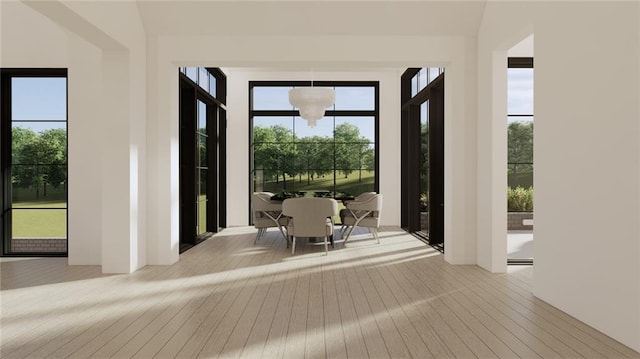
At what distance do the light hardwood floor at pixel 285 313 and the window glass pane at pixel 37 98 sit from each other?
→ 226cm

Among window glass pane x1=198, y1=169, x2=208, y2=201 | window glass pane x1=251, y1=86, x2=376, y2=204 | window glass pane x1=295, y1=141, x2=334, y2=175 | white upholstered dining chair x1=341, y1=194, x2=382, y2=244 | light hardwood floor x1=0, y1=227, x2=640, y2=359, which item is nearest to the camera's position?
light hardwood floor x1=0, y1=227, x2=640, y2=359

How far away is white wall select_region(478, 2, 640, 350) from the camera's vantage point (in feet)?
10.1

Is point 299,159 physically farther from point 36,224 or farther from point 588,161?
point 588,161

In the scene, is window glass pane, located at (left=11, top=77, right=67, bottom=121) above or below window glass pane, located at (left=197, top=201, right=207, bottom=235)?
above

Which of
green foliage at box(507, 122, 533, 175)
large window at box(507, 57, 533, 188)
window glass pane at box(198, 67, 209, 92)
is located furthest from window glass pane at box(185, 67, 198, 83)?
green foliage at box(507, 122, 533, 175)

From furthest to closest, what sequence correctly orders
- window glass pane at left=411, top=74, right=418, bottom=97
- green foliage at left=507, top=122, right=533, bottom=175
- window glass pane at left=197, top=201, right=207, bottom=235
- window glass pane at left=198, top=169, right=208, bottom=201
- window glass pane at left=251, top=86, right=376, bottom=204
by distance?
green foliage at left=507, top=122, right=533, bottom=175 < window glass pane at left=251, top=86, right=376, bottom=204 < window glass pane at left=411, top=74, right=418, bottom=97 < window glass pane at left=197, top=201, right=207, bottom=235 < window glass pane at left=198, top=169, right=208, bottom=201

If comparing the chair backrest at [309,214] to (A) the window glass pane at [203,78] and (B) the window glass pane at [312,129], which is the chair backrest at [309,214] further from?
(B) the window glass pane at [312,129]

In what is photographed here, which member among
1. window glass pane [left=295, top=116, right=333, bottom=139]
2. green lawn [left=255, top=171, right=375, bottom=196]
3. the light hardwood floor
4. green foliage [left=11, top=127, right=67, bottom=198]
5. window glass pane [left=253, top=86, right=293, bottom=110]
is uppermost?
window glass pane [left=253, top=86, right=293, bottom=110]

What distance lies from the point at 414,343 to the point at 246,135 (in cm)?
807

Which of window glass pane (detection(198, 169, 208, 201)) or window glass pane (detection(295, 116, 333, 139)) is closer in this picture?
window glass pane (detection(198, 169, 208, 201))

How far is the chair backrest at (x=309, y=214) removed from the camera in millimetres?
6652

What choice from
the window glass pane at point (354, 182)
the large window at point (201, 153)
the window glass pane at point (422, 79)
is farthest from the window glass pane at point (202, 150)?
the window glass pane at point (422, 79)

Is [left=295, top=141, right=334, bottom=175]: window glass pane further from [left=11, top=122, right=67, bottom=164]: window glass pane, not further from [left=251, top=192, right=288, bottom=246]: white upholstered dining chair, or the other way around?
[left=11, top=122, right=67, bottom=164]: window glass pane

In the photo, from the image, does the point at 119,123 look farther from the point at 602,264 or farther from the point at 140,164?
the point at 602,264
